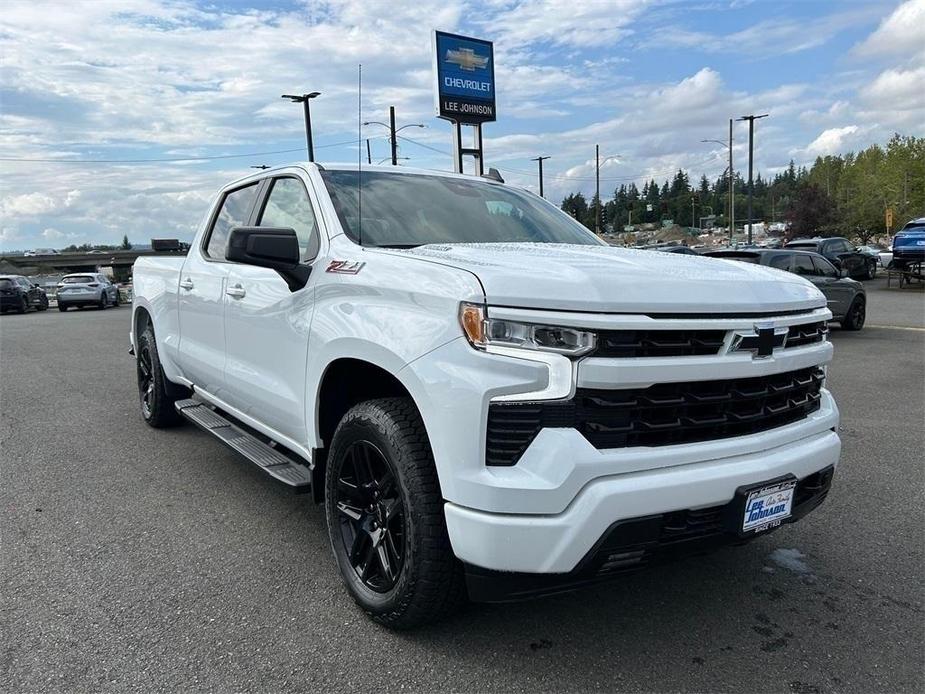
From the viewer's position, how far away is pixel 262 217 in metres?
4.22

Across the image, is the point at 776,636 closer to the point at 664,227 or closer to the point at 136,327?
the point at 136,327

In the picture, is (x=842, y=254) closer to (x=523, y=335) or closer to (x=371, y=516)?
(x=371, y=516)

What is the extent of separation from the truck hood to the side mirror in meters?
0.56

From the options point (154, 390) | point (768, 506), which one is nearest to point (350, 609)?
point (768, 506)

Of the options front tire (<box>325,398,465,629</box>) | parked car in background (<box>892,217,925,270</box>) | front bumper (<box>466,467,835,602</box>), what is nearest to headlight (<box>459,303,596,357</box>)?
front tire (<box>325,398,465,629</box>)

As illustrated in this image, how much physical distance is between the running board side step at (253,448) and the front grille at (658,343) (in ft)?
5.74

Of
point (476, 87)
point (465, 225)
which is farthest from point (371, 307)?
point (476, 87)

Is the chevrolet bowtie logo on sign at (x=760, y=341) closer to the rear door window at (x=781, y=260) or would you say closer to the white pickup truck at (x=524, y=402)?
the white pickup truck at (x=524, y=402)

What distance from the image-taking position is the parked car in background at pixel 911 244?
21.8m

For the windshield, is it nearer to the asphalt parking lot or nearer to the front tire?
the front tire

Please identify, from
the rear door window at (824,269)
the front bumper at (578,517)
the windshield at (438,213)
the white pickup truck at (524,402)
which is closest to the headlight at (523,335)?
the white pickup truck at (524,402)

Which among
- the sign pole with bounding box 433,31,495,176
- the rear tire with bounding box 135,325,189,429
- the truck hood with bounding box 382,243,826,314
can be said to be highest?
the sign pole with bounding box 433,31,495,176

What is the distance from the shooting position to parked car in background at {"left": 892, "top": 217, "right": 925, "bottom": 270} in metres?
21.8

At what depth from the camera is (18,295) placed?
1078 inches
